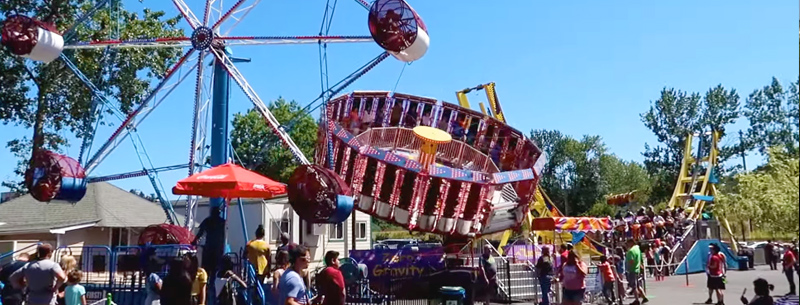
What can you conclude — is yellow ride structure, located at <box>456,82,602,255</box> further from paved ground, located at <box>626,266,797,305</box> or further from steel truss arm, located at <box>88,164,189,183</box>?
steel truss arm, located at <box>88,164,189,183</box>

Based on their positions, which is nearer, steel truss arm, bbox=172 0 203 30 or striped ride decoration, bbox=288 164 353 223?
striped ride decoration, bbox=288 164 353 223

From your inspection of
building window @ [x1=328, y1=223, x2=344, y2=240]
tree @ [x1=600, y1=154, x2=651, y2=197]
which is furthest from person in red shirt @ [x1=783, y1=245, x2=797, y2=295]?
tree @ [x1=600, y1=154, x2=651, y2=197]

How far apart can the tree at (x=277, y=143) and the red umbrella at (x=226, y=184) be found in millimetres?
38443

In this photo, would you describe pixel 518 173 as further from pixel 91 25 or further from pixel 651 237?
pixel 91 25

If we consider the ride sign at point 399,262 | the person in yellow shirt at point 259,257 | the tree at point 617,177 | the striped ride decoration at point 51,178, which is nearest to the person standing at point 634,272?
the ride sign at point 399,262

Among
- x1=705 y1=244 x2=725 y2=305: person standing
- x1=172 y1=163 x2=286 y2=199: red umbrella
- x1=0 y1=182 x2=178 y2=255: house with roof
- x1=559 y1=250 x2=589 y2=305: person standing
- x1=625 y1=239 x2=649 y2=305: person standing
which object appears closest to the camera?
x1=559 y1=250 x2=589 y2=305: person standing

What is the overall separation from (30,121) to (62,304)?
21375 mm

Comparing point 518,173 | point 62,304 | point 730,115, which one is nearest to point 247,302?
point 62,304

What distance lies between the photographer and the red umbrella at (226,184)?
41.3 ft

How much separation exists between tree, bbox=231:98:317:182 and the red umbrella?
38443 millimetres

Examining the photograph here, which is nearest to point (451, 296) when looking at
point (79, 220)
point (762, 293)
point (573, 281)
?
point (573, 281)

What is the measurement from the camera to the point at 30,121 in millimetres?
28500

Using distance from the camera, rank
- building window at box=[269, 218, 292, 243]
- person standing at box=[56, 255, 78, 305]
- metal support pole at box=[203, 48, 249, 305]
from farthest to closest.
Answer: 1. building window at box=[269, 218, 292, 243]
2. metal support pole at box=[203, 48, 249, 305]
3. person standing at box=[56, 255, 78, 305]

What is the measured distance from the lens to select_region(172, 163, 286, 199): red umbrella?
12594 mm
